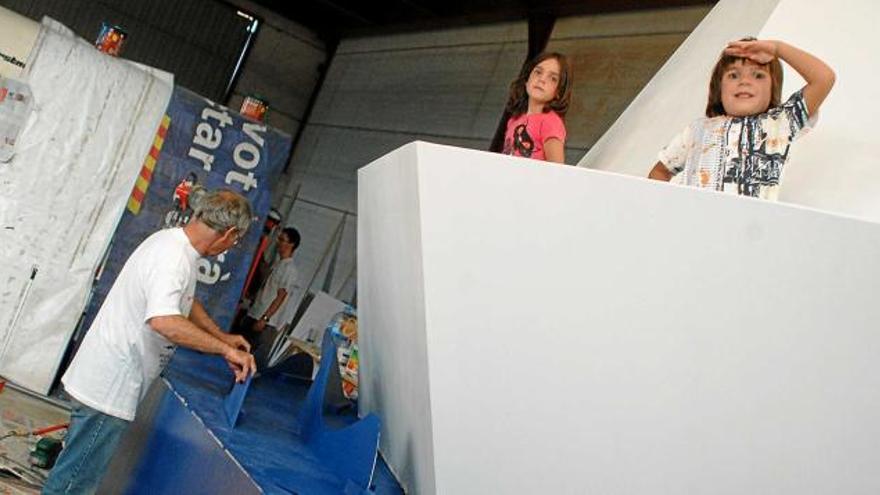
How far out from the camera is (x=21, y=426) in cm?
426

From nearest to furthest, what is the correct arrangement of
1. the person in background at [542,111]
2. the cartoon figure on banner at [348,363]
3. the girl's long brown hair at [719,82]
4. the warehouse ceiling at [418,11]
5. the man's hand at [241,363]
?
1. the girl's long brown hair at [719,82]
2. the person in background at [542,111]
3. the man's hand at [241,363]
4. the cartoon figure on banner at [348,363]
5. the warehouse ceiling at [418,11]

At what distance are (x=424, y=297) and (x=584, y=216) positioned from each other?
26 cm

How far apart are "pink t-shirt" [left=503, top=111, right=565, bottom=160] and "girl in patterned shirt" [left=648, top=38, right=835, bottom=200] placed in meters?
0.44

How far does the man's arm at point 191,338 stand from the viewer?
227 centimetres

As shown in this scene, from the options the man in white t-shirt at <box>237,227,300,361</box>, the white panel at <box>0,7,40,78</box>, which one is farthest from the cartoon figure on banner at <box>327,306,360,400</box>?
the white panel at <box>0,7,40,78</box>

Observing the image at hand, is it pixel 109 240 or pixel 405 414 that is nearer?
pixel 405 414

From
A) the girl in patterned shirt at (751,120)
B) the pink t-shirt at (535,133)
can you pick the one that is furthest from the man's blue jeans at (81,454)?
the girl in patterned shirt at (751,120)

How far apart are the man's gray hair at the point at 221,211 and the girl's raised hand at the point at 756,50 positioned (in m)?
1.63

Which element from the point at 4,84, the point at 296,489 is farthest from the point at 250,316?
the point at 296,489

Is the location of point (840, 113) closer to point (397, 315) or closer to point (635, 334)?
point (635, 334)

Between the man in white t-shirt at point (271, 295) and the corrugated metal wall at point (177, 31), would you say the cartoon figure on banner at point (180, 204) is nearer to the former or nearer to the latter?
the man in white t-shirt at point (271, 295)

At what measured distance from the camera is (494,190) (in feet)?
3.61

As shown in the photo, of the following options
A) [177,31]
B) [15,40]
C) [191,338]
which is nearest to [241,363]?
[191,338]

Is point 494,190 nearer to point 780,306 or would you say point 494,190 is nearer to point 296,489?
point 780,306
